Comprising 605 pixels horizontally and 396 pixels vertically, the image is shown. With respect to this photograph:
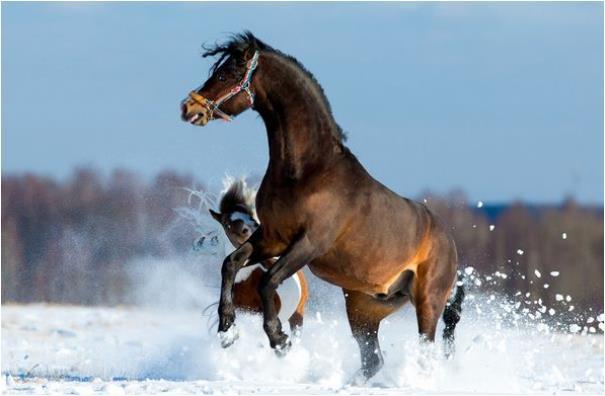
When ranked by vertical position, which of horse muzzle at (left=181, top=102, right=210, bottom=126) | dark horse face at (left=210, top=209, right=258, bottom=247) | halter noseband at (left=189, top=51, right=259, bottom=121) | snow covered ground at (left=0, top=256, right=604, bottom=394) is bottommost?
snow covered ground at (left=0, top=256, right=604, bottom=394)

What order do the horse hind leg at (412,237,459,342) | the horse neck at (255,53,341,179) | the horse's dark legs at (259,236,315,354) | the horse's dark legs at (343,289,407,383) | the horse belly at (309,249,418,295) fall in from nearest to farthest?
the horse's dark legs at (259,236,315,354), the horse neck at (255,53,341,179), the horse belly at (309,249,418,295), the horse hind leg at (412,237,459,342), the horse's dark legs at (343,289,407,383)

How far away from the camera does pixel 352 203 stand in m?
8.50

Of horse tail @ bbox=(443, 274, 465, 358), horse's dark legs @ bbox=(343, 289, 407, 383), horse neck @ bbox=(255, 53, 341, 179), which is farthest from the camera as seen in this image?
horse tail @ bbox=(443, 274, 465, 358)

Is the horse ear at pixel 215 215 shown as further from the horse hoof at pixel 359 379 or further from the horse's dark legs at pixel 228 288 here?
the horse hoof at pixel 359 379

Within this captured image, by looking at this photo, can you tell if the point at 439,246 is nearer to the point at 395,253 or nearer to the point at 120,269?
the point at 395,253

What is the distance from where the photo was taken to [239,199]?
9586 millimetres

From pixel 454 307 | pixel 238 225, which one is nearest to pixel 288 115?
pixel 238 225

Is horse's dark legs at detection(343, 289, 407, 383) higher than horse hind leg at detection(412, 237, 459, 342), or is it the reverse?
horse hind leg at detection(412, 237, 459, 342)

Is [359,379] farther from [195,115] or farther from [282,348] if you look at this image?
[195,115]

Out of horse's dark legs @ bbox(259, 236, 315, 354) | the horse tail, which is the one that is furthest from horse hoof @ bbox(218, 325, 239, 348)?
the horse tail

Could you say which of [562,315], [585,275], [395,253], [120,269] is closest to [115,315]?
[120,269]

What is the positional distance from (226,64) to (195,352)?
9.22 ft

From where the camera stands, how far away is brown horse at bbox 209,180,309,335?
949 cm

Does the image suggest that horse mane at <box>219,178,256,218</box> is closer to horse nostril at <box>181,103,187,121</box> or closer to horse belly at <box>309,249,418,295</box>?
horse belly at <box>309,249,418,295</box>
